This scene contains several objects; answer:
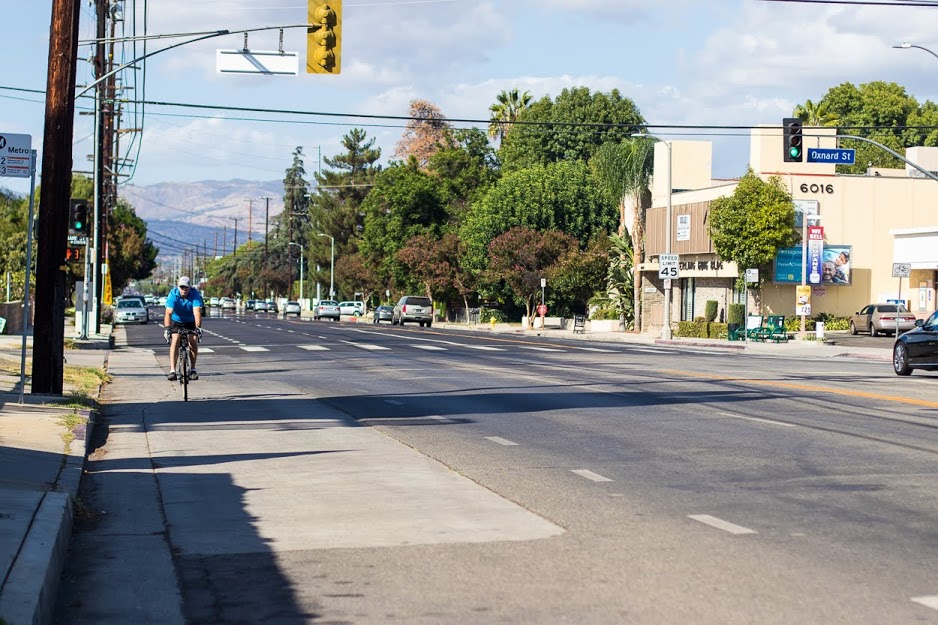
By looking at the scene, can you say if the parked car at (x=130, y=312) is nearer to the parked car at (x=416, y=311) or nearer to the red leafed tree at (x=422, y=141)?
the parked car at (x=416, y=311)

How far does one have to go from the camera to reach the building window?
68688 millimetres

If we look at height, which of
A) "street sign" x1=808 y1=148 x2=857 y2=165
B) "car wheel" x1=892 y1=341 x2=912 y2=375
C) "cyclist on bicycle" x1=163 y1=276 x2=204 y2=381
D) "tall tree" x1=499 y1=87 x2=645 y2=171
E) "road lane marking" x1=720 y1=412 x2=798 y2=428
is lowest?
"road lane marking" x1=720 y1=412 x2=798 y2=428

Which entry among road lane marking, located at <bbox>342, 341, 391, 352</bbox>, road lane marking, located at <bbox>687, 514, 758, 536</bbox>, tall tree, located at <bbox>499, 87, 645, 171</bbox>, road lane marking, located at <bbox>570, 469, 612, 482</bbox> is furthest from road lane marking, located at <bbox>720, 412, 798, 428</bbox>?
tall tree, located at <bbox>499, 87, 645, 171</bbox>

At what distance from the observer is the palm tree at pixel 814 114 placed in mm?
96625

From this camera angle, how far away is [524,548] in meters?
8.33

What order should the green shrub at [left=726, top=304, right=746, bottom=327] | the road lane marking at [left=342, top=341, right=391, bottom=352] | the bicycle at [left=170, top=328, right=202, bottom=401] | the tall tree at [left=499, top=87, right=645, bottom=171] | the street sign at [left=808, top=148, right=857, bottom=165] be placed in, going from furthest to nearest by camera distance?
the tall tree at [left=499, top=87, right=645, bottom=171] < the green shrub at [left=726, top=304, right=746, bottom=327] < the street sign at [left=808, top=148, right=857, bottom=165] < the road lane marking at [left=342, top=341, right=391, bottom=352] < the bicycle at [left=170, top=328, right=202, bottom=401]

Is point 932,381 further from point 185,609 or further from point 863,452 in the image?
point 185,609

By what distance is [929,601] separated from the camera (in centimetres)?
680

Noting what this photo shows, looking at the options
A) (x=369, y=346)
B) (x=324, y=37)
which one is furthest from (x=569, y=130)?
(x=324, y=37)

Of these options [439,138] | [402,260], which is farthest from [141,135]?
[439,138]

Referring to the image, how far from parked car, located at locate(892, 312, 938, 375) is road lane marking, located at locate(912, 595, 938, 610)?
22274 millimetres

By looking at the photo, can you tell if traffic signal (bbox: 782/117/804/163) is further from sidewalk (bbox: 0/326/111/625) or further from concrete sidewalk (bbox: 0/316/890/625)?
sidewalk (bbox: 0/326/111/625)

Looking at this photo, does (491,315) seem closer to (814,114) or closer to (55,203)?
(814,114)

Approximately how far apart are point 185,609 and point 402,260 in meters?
84.3
